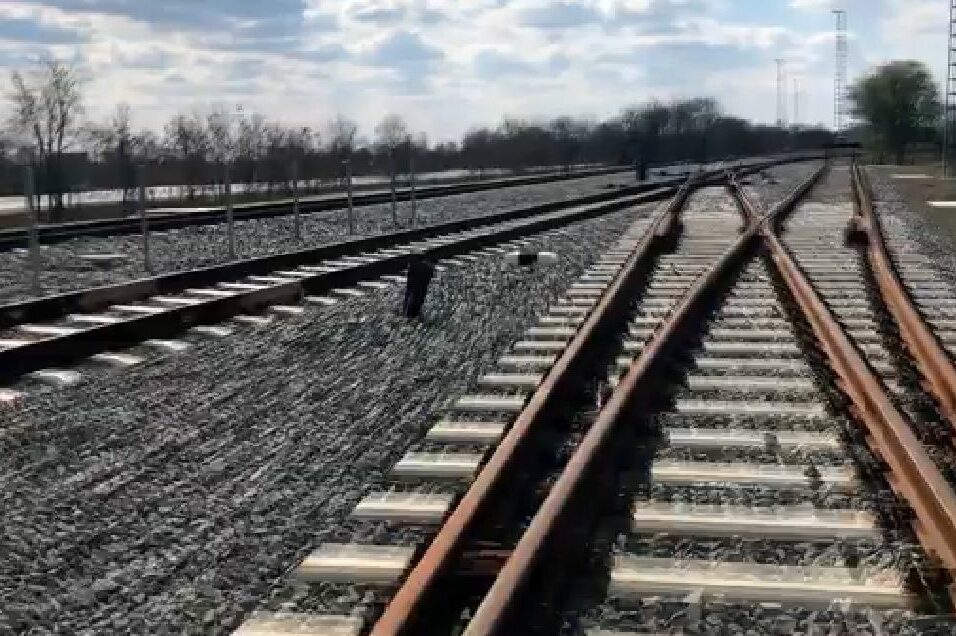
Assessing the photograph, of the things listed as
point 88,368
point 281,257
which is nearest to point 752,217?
point 281,257

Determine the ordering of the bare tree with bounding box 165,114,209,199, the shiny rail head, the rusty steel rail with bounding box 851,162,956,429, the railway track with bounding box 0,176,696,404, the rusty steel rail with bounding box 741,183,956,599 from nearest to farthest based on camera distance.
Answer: the shiny rail head < the rusty steel rail with bounding box 741,183,956,599 < the rusty steel rail with bounding box 851,162,956,429 < the railway track with bounding box 0,176,696,404 < the bare tree with bounding box 165,114,209,199

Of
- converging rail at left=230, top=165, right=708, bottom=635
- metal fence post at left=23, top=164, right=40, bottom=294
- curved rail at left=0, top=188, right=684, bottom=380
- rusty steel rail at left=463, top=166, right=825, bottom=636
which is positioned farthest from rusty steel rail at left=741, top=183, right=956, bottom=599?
metal fence post at left=23, top=164, right=40, bottom=294

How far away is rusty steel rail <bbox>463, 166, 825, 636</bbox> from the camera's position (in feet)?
10.6

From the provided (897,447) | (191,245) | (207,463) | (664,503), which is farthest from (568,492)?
(191,245)

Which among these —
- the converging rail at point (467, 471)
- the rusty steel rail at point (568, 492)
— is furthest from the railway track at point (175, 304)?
the rusty steel rail at point (568, 492)

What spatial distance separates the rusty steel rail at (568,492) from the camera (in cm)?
323

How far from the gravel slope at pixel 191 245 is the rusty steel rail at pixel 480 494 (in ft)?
24.1

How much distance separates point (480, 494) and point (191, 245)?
15300mm

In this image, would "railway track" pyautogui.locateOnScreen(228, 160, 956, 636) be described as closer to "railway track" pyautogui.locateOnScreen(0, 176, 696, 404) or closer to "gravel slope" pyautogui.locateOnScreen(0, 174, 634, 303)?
"railway track" pyautogui.locateOnScreen(0, 176, 696, 404)

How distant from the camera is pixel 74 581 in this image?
3.89 m

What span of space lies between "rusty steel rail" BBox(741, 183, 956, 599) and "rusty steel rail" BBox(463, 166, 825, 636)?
1.03 metres

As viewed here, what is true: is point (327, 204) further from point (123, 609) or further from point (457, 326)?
point (123, 609)

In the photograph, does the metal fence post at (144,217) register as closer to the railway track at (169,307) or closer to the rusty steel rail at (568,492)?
the railway track at (169,307)

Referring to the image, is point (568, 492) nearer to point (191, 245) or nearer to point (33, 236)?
point (33, 236)
